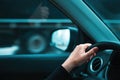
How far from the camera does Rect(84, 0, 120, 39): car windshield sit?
8.51ft

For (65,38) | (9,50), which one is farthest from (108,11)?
(9,50)

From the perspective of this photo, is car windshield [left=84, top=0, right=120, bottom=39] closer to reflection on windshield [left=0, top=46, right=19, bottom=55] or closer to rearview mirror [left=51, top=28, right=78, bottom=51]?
rearview mirror [left=51, top=28, right=78, bottom=51]

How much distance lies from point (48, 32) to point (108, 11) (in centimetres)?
52

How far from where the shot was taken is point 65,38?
2602 millimetres

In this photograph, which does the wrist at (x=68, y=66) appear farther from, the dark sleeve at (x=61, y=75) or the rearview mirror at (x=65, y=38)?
the rearview mirror at (x=65, y=38)

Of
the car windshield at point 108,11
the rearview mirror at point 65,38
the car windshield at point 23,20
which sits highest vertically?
the car windshield at point 23,20

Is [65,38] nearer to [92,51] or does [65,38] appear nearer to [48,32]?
[48,32]

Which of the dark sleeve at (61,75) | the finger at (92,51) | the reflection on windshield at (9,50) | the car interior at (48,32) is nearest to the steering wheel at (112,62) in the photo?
the finger at (92,51)

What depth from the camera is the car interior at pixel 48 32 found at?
2.50m

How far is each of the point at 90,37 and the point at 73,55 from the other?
0.58 m

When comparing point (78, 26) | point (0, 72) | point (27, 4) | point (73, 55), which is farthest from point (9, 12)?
point (73, 55)

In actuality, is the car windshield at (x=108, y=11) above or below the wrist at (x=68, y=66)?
above

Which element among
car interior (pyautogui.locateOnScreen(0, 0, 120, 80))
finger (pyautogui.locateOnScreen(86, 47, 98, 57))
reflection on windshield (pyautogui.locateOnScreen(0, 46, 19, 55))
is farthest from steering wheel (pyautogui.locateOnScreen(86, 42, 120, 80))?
reflection on windshield (pyautogui.locateOnScreen(0, 46, 19, 55))

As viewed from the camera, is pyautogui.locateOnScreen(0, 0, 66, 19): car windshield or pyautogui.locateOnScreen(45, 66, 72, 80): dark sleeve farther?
pyautogui.locateOnScreen(0, 0, 66, 19): car windshield
